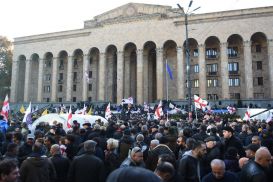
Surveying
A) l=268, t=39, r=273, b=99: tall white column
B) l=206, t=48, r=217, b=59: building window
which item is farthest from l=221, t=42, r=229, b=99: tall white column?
l=268, t=39, r=273, b=99: tall white column

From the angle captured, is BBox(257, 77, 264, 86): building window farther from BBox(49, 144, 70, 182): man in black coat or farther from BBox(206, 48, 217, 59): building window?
BBox(49, 144, 70, 182): man in black coat

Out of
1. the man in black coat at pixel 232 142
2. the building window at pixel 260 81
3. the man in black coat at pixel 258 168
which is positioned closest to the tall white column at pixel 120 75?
the building window at pixel 260 81

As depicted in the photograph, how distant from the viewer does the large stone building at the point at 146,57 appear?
41.1 meters

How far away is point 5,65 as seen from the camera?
6144 centimetres

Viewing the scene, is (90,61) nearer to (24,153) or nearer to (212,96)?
(212,96)

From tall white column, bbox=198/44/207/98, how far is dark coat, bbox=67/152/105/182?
37.9 meters

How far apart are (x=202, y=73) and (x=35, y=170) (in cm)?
3937

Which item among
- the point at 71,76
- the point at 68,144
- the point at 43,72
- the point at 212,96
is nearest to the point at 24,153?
the point at 68,144

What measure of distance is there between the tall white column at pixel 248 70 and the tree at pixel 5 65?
49234mm

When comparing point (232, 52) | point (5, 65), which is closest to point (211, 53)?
point (232, 52)

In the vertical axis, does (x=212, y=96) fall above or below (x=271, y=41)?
below

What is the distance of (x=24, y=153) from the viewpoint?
672 centimetres

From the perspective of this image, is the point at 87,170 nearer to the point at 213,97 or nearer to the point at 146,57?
the point at 213,97

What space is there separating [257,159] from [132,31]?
44.1m
